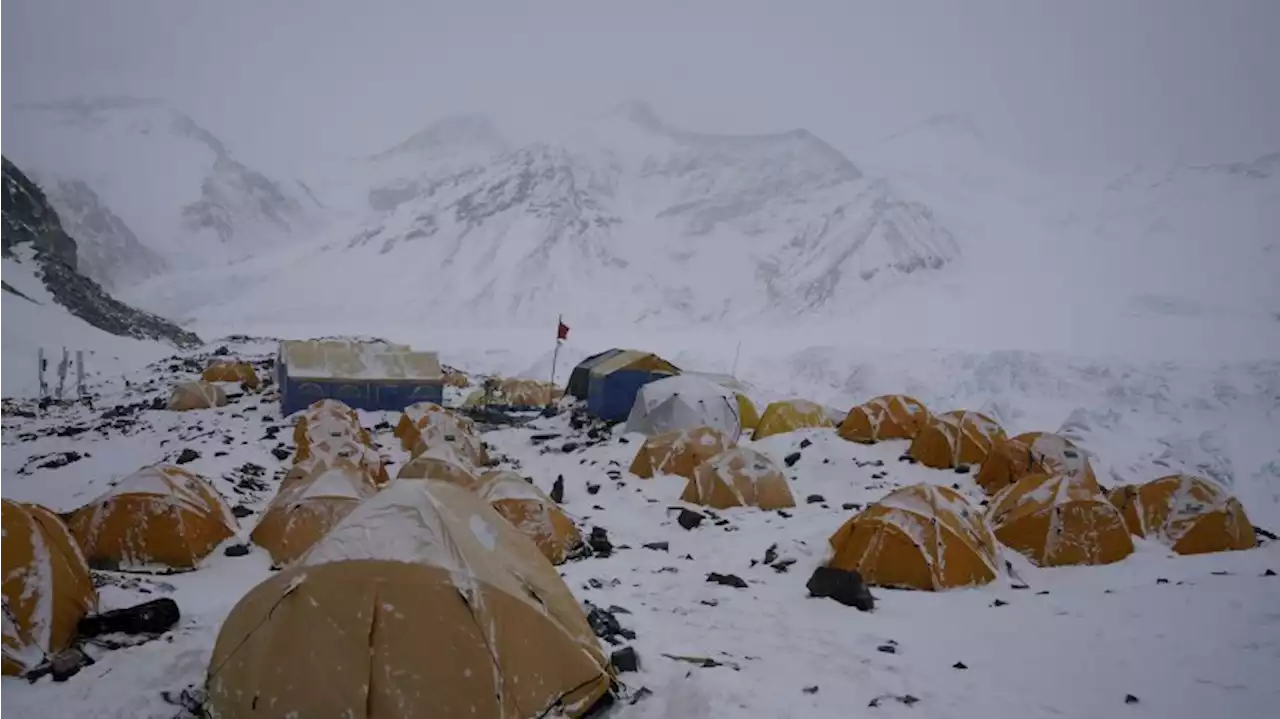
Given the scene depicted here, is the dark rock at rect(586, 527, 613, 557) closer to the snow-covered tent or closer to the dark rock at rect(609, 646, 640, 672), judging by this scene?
the dark rock at rect(609, 646, 640, 672)

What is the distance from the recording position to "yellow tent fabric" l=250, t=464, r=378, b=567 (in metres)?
9.80

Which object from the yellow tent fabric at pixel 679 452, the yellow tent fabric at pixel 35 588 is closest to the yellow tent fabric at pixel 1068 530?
the yellow tent fabric at pixel 679 452

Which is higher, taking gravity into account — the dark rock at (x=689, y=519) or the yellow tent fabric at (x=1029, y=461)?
the yellow tent fabric at (x=1029, y=461)

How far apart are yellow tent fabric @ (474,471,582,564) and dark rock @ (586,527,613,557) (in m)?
0.23

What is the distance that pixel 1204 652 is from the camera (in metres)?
5.97

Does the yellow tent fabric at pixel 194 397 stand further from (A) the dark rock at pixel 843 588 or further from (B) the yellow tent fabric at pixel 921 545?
(A) the dark rock at pixel 843 588

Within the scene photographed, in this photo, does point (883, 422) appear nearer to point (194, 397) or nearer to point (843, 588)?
point (843, 588)

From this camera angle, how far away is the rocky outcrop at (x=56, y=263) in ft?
148

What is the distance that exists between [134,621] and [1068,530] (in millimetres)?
11039

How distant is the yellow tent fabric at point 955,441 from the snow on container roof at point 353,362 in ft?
49.6

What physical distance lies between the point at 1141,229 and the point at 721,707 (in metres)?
70.0

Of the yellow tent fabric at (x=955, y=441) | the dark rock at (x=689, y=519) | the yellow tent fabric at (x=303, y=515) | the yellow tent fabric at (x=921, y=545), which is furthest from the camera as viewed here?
the yellow tent fabric at (x=955, y=441)

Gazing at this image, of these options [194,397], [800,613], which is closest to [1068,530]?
[800,613]

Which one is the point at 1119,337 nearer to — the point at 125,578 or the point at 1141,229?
the point at 1141,229
